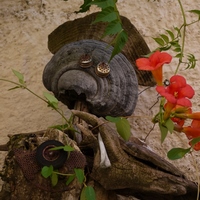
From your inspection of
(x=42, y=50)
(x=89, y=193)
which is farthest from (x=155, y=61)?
(x=42, y=50)

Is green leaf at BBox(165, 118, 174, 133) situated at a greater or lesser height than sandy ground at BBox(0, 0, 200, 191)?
greater

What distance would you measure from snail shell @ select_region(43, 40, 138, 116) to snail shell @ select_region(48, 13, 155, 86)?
58mm

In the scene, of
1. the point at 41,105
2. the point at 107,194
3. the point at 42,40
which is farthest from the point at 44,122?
the point at 107,194

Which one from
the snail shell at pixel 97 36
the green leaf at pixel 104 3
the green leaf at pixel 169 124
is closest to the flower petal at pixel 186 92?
the green leaf at pixel 169 124

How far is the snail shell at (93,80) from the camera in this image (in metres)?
0.79

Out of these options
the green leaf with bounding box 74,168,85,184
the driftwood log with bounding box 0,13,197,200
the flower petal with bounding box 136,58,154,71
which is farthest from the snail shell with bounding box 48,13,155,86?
the green leaf with bounding box 74,168,85,184

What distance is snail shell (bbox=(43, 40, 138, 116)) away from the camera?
79cm

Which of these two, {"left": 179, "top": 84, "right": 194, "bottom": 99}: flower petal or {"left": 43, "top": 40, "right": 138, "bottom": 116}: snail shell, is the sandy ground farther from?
{"left": 179, "top": 84, "right": 194, "bottom": 99}: flower petal

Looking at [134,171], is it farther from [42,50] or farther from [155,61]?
[42,50]

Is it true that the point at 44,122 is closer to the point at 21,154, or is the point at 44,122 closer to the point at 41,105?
the point at 41,105

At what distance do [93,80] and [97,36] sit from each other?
0.16m

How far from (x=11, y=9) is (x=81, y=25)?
41cm

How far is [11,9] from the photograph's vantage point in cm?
127

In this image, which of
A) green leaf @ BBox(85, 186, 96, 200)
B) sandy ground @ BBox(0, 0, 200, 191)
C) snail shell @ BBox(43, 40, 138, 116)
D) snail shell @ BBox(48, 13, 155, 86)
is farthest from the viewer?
sandy ground @ BBox(0, 0, 200, 191)
